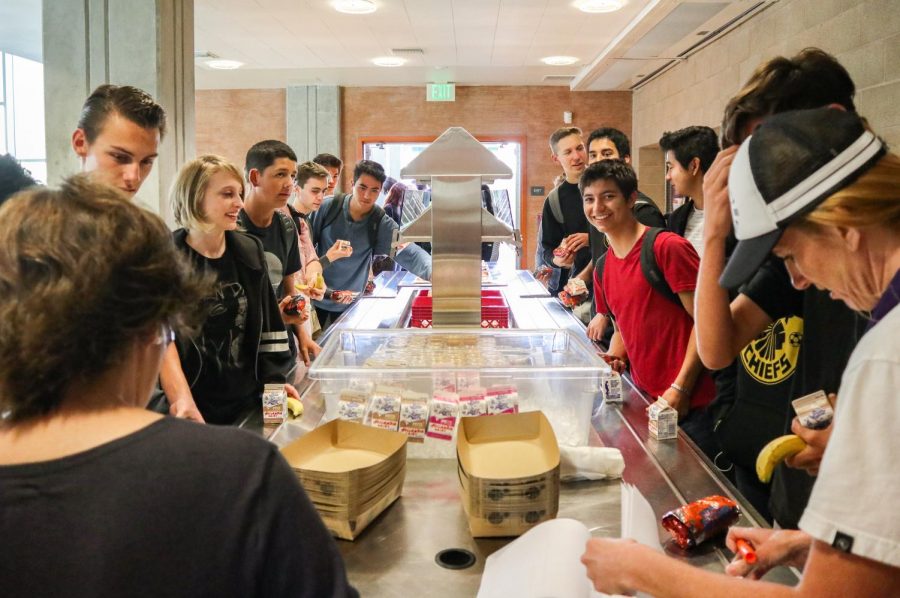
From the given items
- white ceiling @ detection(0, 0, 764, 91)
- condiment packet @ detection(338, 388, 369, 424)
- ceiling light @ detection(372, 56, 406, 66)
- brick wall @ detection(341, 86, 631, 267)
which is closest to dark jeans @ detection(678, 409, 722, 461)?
condiment packet @ detection(338, 388, 369, 424)

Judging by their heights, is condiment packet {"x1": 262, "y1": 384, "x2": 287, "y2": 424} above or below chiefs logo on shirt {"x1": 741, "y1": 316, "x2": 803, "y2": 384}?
below

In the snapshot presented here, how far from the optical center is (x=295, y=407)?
189cm

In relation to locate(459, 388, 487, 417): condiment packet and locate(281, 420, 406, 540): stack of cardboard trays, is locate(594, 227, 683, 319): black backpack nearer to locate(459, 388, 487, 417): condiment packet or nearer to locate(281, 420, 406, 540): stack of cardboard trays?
locate(459, 388, 487, 417): condiment packet

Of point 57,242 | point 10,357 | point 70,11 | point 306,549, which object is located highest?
point 70,11

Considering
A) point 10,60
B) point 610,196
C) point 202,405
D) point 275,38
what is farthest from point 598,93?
point 202,405

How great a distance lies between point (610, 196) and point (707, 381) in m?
0.72

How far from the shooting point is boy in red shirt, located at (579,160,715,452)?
2.20m

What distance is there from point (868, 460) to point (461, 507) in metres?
0.84

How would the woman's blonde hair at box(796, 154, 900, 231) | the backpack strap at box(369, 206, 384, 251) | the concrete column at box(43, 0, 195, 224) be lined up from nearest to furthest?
the woman's blonde hair at box(796, 154, 900, 231) < the concrete column at box(43, 0, 195, 224) < the backpack strap at box(369, 206, 384, 251)

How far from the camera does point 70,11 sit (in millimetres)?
3908

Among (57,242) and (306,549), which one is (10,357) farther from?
(306,549)

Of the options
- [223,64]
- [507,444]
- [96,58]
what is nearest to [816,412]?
[507,444]

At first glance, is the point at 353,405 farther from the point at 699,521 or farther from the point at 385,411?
the point at 699,521

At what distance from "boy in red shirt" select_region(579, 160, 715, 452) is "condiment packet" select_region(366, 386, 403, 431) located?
94cm
